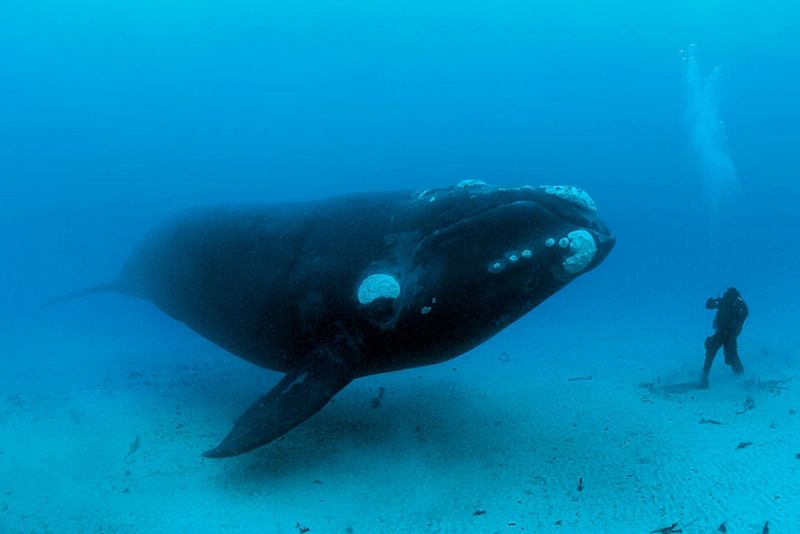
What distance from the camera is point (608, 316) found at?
2312 centimetres

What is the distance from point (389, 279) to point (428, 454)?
264 centimetres

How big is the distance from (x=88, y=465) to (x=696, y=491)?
26.0 feet

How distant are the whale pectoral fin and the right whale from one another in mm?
16

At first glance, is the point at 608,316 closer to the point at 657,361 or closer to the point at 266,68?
the point at 657,361

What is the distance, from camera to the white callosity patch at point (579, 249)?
6.75m

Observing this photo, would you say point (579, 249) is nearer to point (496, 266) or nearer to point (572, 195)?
point (572, 195)

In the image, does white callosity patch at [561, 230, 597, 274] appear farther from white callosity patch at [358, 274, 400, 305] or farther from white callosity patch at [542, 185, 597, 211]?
white callosity patch at [358, 274, 400, 305]

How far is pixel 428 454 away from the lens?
800 cm

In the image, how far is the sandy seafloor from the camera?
21.2ft

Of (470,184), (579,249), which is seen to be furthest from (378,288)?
(579,249)

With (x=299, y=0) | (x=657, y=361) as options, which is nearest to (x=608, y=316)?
(x=657, y=361)

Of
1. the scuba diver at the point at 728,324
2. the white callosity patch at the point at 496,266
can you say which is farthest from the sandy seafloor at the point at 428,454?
the white callosity patch at the point at 496,266

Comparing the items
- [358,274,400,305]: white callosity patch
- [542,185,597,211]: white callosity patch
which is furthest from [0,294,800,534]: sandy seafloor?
[542,185,597,211]: white callosity patch

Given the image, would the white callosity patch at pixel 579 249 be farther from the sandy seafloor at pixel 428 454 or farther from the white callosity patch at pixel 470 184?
the sandy seafloor at pixel 428 454
